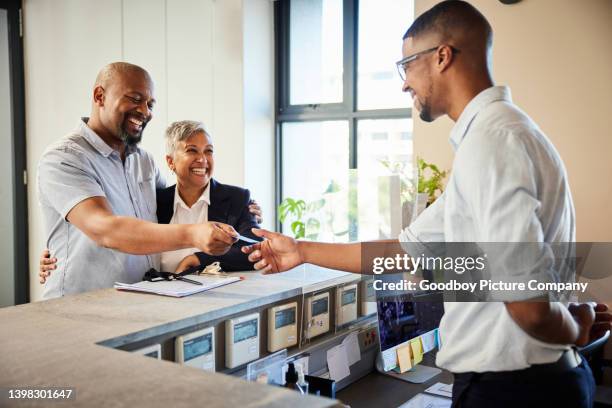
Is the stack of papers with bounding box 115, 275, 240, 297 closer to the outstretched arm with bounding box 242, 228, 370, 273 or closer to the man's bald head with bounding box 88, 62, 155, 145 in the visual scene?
the outstretched arm with bounding box 242, 228, 370, 273

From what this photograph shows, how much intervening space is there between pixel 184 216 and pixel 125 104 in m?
0.50

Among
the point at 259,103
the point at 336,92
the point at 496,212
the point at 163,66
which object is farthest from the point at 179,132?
the point at 163,66

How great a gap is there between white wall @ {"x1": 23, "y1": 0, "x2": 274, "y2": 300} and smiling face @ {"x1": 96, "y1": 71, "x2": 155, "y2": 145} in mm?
1955

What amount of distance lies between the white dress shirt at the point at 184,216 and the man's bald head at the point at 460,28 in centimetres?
131

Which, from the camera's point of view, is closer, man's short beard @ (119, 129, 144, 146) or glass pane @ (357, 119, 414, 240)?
glass pane @ (357, 119, 414, 240)

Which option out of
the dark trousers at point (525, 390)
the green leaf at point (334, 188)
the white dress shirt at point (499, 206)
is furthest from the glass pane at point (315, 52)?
the dark trousers at point (525, 390)

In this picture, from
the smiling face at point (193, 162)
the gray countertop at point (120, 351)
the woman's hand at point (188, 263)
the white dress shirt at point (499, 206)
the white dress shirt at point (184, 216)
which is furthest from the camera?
the smiling face at point (193, 162)

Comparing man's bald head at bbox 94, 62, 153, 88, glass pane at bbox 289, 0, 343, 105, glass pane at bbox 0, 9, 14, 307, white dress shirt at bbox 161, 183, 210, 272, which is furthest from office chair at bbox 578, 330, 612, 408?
glass pane at bbox 0, 9, 14, 307

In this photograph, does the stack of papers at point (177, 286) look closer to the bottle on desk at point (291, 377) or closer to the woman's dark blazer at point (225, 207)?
the bottle on desk at point (291, 377)

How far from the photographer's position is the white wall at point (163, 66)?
4.22 metres

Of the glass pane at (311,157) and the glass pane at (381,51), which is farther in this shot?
the glass pane at (311,157)

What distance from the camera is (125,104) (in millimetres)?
2211

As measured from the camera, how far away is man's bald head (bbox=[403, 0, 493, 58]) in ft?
4.64

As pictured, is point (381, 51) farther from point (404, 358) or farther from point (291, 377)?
point (291, 377)
